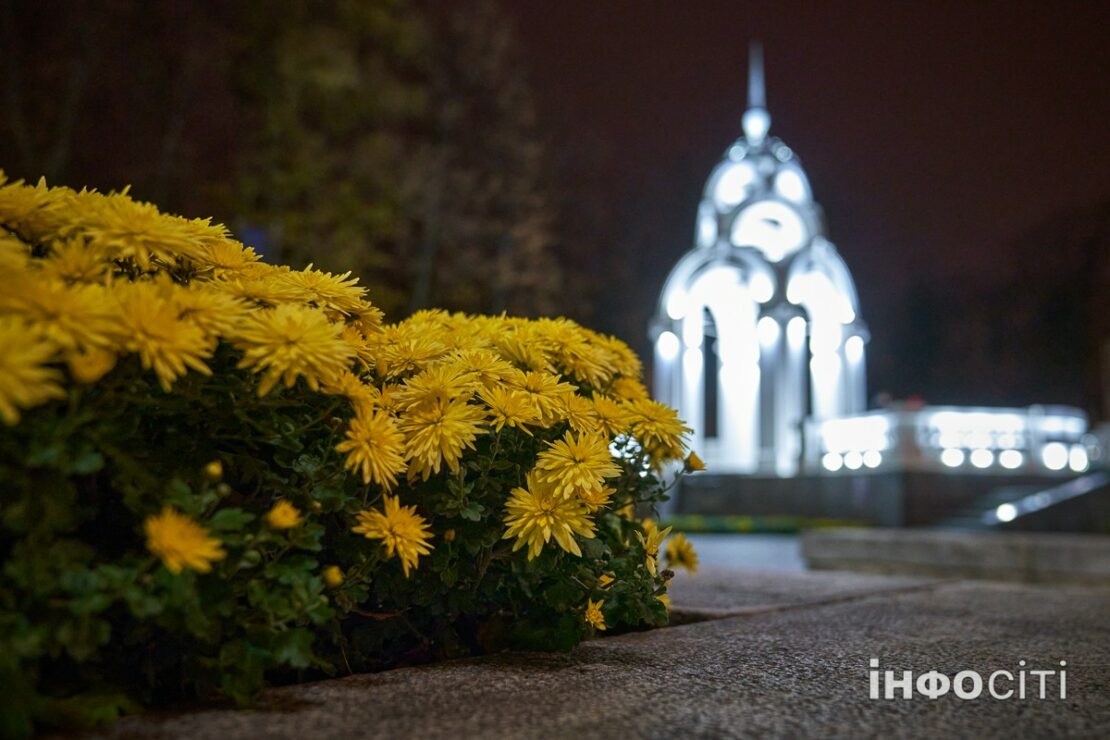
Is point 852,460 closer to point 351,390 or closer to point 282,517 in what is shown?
point 351,390

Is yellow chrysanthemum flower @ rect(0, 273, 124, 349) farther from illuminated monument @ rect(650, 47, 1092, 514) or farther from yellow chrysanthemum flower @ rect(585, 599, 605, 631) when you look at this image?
illuminated monument @ rect(650, 47, 1092, 514)

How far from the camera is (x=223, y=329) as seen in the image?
1880mm

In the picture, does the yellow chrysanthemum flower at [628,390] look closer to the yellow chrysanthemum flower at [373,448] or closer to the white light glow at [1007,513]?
the yellow chrysanthemum flower at [373,448]

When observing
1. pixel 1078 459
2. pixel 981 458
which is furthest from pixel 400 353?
pixel 1078 459

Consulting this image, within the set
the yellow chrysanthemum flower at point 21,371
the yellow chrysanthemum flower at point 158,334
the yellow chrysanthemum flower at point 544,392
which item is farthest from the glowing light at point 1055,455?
the yellow chrysanthemum flower at point 21,371

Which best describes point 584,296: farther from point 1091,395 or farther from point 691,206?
point 1091,395

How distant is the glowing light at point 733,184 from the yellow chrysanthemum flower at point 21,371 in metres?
19.7

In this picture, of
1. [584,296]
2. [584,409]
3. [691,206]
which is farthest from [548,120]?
[584,409]

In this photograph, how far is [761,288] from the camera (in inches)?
742

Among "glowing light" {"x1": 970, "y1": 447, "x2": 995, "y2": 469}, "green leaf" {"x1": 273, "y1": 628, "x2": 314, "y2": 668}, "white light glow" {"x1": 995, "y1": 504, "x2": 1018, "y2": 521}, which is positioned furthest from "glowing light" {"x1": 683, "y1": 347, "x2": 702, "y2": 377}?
"green leaf" {"x1": 273, "y1": 628, "x2": 314, "y2": 668}

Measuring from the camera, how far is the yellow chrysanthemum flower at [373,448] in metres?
2.05

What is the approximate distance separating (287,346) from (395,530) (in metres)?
0.50

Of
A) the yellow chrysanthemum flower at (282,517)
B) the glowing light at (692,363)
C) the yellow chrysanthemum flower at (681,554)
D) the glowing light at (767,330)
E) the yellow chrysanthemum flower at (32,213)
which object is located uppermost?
the glowing light at (767,330)

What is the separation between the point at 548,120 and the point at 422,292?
9148 millimetres
